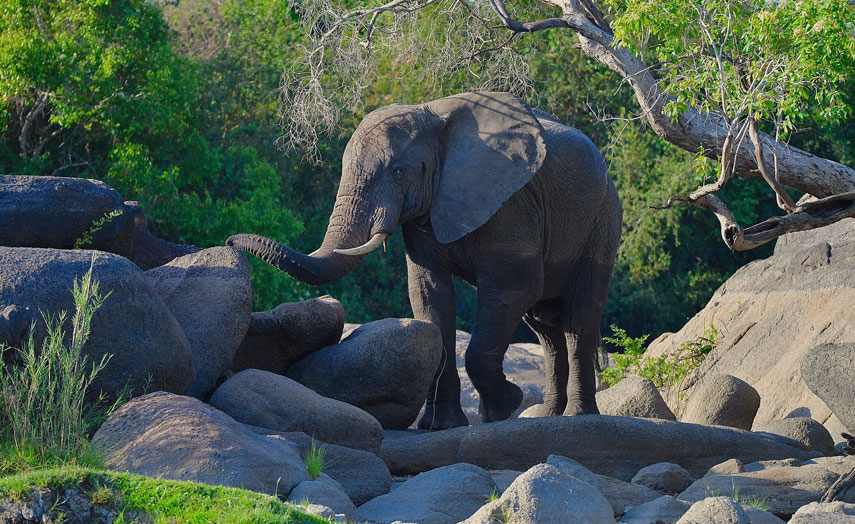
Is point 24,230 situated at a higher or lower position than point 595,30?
lower

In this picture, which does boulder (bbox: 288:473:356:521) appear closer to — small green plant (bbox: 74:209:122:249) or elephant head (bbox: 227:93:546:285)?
elephant head (bbox: 227:93:546:285)

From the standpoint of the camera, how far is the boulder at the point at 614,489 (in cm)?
737

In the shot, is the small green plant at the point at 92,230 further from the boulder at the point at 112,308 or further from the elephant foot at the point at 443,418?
the elephant foot at the point at 443,418

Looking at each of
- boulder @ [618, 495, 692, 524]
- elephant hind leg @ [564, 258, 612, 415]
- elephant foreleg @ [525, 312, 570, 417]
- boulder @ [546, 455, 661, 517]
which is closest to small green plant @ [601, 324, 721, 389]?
elephant foreleg @ [525, 312, 570, 417]

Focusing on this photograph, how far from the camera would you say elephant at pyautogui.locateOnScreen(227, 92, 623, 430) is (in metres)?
9.73

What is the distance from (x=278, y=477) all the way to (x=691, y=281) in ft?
53.8

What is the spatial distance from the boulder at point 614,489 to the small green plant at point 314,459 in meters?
1.37

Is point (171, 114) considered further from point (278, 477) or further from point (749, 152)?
point (278, 477)

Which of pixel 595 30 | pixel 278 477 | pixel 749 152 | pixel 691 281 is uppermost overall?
pixel 595 30

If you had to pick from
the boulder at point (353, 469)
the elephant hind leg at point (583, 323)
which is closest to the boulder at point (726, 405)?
the elephant hind leg at point (583, 323)

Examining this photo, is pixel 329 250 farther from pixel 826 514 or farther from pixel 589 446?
pixel 826 514

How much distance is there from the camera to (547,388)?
38.3ft

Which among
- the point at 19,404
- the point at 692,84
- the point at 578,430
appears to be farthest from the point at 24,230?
the point at 692,84

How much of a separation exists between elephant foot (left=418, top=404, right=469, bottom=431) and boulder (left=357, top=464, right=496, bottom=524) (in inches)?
109
